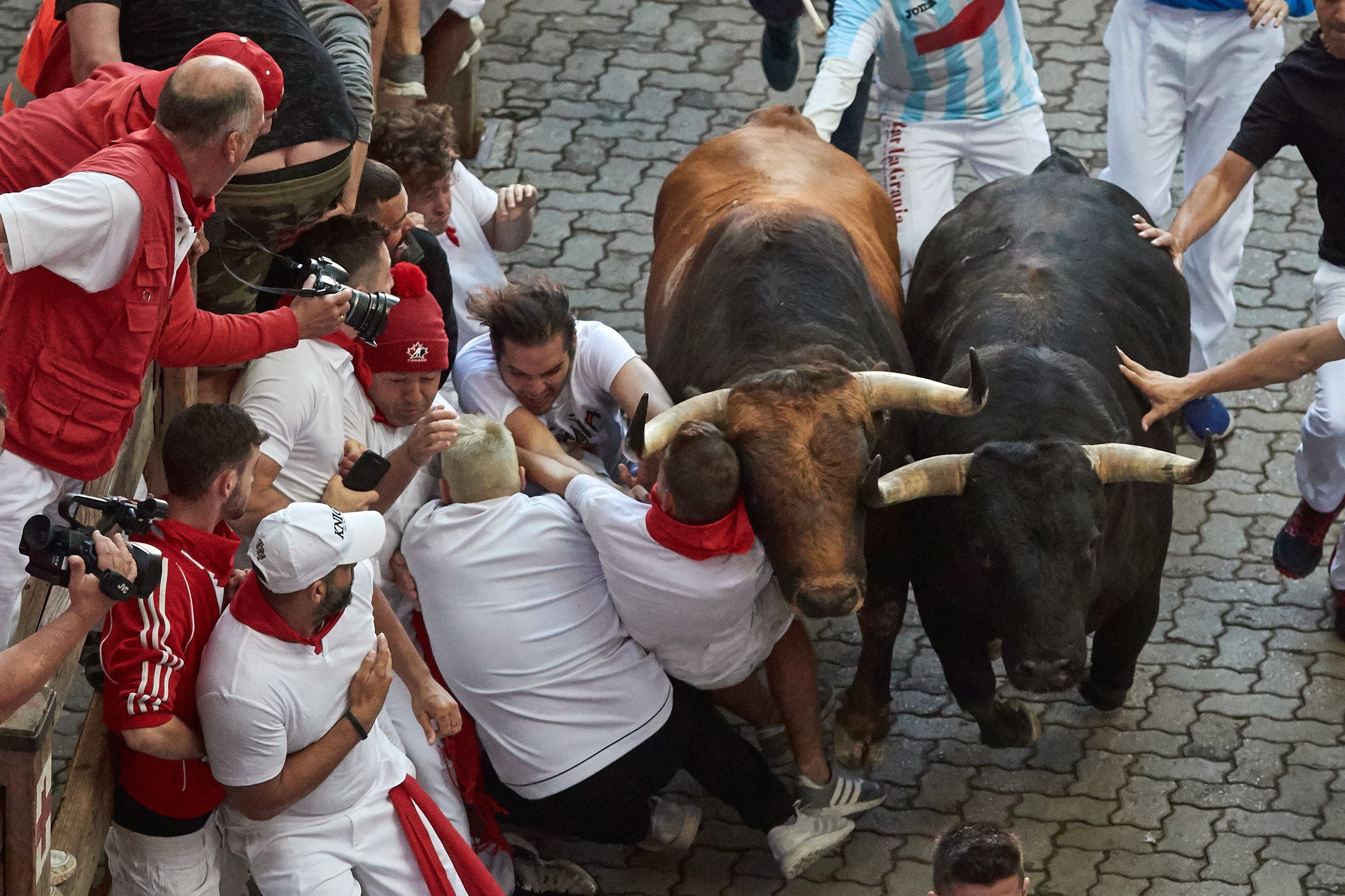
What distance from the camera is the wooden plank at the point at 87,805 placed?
4.29m

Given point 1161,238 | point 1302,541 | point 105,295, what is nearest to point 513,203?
point 1161,238

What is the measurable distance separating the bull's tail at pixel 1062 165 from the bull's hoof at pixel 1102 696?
2.19 metres

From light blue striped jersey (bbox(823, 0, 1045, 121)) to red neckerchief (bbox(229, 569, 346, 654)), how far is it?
434cm

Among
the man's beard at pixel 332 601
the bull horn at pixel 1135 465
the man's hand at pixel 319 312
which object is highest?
the man's hand at pixel 319 312

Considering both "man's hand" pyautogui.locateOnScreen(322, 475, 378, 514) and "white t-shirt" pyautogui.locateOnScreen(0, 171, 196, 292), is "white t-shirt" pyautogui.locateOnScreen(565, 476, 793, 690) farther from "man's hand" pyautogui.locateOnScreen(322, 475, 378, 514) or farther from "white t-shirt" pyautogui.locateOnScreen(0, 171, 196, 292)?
"white t-shirt" pyautogui.locateOnScreen(0, 171, 196, 292)

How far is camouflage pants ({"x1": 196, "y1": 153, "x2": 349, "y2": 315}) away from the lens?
5168mm

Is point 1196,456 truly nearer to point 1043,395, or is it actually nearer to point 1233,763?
point 1233,763

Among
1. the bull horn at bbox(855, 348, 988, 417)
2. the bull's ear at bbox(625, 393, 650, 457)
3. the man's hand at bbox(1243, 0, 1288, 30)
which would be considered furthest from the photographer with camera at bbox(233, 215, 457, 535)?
the man's hand at bbox(1243, 0, 1288, 30)

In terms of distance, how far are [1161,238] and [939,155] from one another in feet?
5.28

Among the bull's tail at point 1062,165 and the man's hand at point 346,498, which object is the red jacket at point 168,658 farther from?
the bull's tail at point 1062,165

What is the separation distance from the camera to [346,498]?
17.0 feet

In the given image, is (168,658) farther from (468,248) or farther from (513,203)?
(513,203)

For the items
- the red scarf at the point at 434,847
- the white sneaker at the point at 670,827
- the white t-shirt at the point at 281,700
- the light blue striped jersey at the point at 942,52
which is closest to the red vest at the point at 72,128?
the white t-shirt at the point at 281,700

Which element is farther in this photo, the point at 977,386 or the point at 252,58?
the point at 977,386
